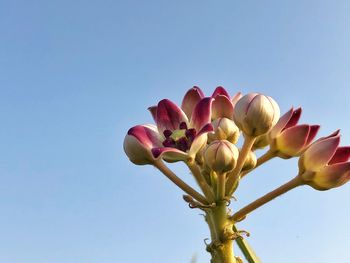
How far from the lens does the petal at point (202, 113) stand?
2041 millimetres

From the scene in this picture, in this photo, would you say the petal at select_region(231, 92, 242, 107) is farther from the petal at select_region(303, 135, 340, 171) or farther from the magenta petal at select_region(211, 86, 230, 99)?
the petal at select_region(303, 135, 340, 171)

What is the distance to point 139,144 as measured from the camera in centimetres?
198

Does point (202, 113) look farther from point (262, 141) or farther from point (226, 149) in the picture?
point (262, 141)

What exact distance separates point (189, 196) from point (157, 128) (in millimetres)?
437

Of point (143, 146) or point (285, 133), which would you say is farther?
point (285, 133)

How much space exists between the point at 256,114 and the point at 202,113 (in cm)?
24

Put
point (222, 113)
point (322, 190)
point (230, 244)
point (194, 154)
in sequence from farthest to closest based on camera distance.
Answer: point (222, 113) < point (322, 190) < point (194, 154) < point (230, 244)

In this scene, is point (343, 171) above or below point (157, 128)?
below

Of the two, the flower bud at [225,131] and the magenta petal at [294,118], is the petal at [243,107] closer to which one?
the flower bud at [225,131]

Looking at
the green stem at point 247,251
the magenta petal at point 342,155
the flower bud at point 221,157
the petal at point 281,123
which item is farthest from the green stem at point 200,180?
the magenta petal at point 342,155

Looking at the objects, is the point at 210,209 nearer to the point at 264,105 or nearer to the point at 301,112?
the point at 264,105

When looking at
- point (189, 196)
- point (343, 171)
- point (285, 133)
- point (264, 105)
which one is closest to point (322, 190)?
point (343, 171)

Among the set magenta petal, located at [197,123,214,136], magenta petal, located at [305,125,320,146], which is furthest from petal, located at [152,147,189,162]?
magenta petal, located at [305,125,320,146]

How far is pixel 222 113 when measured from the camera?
2.26 meters
